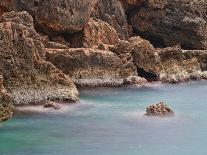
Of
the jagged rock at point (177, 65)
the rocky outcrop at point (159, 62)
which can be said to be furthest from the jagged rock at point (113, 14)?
the jagged rock at point (177, 65)

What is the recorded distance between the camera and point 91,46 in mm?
70000

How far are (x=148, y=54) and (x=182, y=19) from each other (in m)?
17.8

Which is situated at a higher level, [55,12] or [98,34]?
[55,12]

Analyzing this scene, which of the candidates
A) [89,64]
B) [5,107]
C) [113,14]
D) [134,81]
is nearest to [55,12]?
[89,64]

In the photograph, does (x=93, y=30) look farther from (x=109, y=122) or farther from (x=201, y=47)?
(x=109, y=122)

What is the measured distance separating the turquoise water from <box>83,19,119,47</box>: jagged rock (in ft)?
Result: 59.9

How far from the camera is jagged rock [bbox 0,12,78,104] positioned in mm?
47906

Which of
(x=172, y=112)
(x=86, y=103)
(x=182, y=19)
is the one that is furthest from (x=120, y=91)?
(x=182, y=19)

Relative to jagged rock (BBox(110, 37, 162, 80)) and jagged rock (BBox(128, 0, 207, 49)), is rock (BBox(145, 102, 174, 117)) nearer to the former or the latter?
jagged rock (BBox(110, 37, 162, 80))

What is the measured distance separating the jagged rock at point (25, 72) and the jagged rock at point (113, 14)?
29.0 meters

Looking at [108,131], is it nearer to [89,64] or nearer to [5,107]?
[5,107]

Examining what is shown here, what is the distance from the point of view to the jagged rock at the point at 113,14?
7976 centimetres

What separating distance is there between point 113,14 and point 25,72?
34.4 m

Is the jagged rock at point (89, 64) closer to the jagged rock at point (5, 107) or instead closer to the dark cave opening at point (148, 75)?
the dark cave opening at point (148, 75)
